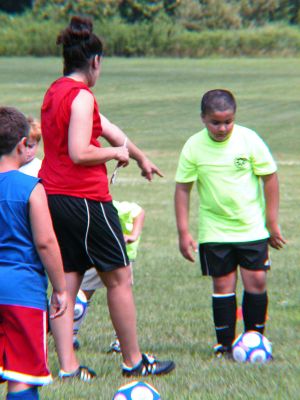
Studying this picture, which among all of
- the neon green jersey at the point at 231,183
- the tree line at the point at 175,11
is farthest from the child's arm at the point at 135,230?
the tree line at the point at 175,11

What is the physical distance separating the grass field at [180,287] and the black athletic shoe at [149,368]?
8cm

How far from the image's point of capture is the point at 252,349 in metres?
5.78

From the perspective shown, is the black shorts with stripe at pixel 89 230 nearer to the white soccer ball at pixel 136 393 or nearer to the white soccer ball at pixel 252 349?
the white soccer ball at pixel 136 393

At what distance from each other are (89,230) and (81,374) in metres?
0.77

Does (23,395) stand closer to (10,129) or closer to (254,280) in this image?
(10,129)

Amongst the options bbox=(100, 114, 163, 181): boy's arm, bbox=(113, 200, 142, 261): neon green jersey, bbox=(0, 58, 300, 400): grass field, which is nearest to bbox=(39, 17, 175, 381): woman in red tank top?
bbox=(100, 114, 163, 181): boy's arm

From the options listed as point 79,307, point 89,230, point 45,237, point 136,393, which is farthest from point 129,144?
point 136,393

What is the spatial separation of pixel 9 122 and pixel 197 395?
1.54m

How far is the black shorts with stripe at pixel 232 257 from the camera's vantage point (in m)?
6.07

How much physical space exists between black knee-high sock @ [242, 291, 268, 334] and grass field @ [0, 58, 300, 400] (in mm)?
207

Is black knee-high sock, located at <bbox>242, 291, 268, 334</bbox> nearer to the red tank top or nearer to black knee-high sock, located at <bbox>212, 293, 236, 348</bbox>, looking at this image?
black knee-high sock, located at <bbox>212, 293, 236, 348</bbox>

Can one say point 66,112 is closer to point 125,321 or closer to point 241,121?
point 125,321

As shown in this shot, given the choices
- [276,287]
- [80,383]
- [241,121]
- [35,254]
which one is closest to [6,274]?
[35,254]

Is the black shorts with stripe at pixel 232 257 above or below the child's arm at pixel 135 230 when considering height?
above
